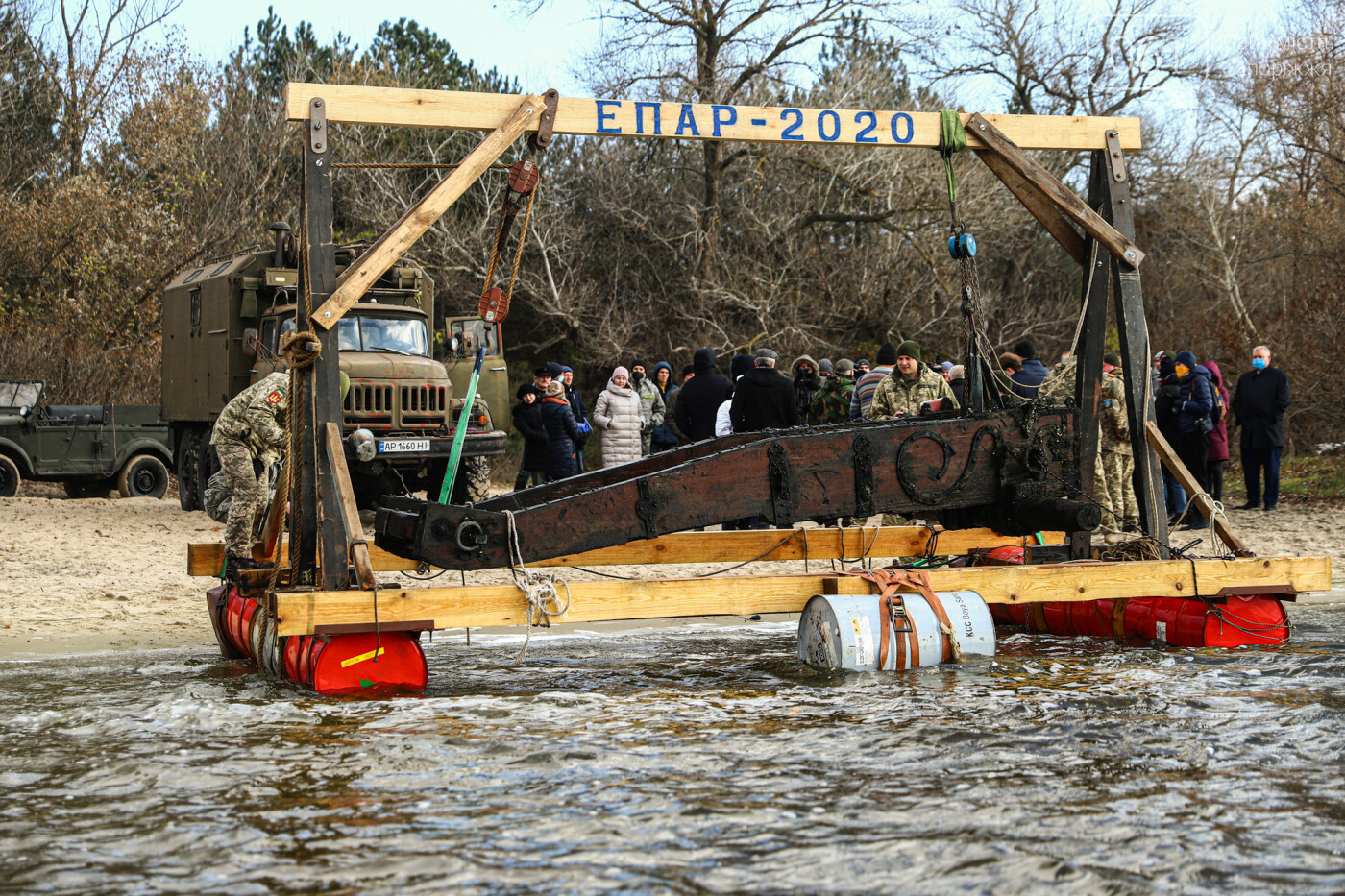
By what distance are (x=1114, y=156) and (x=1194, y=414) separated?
657cm

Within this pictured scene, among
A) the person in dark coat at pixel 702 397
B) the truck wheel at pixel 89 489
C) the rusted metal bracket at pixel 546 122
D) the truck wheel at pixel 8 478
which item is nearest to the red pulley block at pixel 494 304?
the rusted metal bracket at pixel 546 122

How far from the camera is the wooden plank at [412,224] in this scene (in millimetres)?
6152

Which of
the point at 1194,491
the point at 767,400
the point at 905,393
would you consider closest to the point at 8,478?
the point at 767,400

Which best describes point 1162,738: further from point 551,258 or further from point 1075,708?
point 551,258

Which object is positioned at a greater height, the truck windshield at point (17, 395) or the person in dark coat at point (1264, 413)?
the truck windshield at point (17, 395)

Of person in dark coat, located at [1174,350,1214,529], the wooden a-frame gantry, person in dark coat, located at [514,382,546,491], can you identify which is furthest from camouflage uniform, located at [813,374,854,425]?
the wooden a-frame gantry

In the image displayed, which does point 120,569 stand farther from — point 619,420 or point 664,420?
point 664,420

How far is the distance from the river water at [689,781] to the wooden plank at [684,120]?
2.78m

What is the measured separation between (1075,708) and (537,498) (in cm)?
279

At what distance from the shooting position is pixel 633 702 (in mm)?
6137

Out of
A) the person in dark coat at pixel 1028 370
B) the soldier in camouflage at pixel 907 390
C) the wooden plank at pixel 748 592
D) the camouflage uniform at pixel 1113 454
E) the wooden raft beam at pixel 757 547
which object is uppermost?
the person in dark coat at pixel 1028 370

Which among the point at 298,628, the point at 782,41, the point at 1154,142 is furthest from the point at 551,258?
the point at 298,628

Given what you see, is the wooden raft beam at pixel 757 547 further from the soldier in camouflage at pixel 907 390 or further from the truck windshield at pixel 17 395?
the truck windshield at pixel 17 395

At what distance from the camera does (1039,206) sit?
786cm
